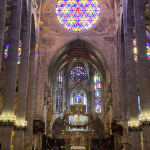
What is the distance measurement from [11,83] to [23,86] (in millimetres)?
3847

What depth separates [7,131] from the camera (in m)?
18.7

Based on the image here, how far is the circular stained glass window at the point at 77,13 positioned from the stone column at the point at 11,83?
15.3 m

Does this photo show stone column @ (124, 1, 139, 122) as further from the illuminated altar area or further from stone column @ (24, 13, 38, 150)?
the illuminated altar area

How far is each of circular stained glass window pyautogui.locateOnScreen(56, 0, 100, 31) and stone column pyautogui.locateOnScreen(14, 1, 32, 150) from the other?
10.7 meters

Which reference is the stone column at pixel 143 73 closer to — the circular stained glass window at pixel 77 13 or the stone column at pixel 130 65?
the stone column at pixel 130 65

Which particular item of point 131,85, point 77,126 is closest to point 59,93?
point 77,126

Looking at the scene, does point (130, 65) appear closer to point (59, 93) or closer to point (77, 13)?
point (77, 13)

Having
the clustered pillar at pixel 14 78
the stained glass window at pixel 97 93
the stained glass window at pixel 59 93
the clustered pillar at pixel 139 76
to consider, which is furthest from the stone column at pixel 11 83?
the stained glass window at pixel 97 93

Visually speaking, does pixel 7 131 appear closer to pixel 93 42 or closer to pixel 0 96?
pixel 0 96

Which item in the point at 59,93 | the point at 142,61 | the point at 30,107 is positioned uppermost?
the point at 59,93

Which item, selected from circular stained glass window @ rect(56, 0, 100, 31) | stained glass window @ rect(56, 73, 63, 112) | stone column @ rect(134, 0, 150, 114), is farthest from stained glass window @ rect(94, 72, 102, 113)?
stone column @ rect(134, 0, 150, 114)

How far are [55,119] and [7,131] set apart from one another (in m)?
26.3

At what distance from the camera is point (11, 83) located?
64.6ft

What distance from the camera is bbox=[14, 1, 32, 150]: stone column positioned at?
72.3 feet
